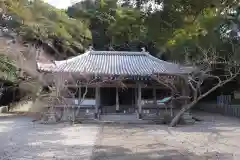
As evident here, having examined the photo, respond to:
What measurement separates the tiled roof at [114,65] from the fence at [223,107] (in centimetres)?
569

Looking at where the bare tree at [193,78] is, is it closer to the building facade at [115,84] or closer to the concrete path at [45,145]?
the building facade at [115,84]

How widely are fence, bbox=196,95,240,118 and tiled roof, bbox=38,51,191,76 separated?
18.7ft

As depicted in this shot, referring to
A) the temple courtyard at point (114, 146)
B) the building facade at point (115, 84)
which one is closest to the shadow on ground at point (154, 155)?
the temple courtyard at point (114, 146)

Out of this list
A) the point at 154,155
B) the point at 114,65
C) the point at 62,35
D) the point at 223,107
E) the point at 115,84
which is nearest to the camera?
the point at 154,155

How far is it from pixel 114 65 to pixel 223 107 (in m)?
9.47

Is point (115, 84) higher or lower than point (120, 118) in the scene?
higher

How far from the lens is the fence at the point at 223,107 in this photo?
22.0 meters

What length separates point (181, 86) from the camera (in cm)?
1812

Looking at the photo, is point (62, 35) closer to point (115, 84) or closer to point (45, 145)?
point (115, 84)

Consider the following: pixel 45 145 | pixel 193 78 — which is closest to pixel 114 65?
pixel 193 78

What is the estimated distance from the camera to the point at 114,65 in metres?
18.8

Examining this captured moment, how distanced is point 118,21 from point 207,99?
24025 millimetres

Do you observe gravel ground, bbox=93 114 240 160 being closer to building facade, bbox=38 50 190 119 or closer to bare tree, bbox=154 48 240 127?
bare tree, bbox=154 48 240 127

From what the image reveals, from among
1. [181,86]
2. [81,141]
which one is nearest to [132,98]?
[181,86]
